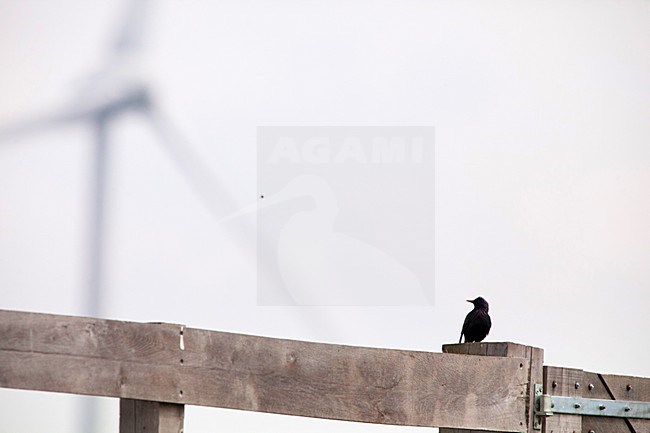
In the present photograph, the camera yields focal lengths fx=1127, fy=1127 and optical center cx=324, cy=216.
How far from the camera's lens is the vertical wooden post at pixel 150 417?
1969mm

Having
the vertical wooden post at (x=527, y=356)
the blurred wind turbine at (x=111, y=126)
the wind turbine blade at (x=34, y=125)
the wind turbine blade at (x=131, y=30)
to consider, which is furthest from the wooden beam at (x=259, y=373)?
the wind turbine blade at (x=131, y=30)

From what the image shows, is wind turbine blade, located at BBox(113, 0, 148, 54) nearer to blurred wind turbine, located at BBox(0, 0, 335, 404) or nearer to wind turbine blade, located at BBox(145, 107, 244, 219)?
blurred wind turbine, located at BBox(0, 0, 335, 404)

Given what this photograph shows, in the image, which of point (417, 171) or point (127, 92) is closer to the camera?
point (127, 92)

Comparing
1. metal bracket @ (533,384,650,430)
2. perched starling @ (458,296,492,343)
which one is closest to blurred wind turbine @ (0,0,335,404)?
perched starling @ (458,296,492,343)

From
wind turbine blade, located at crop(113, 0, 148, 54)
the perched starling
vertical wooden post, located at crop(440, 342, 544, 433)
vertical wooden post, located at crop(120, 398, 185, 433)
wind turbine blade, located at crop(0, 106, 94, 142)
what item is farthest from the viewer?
wind turbine blade, located at crop(113, 0, 148, 54)

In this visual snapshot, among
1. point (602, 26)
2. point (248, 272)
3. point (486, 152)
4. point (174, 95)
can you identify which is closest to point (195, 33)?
point (174, 95)

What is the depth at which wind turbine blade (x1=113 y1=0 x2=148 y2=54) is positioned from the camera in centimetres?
371

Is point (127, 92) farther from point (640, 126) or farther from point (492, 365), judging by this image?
point (640, 126)

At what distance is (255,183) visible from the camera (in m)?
3.87

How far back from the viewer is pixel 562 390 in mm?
2498

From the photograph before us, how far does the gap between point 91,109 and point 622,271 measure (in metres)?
2.18

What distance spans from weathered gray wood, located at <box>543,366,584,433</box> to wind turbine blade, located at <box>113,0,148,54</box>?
1.90 meters

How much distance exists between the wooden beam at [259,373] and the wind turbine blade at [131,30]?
1830mm

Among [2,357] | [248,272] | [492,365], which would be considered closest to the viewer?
[2,357]
